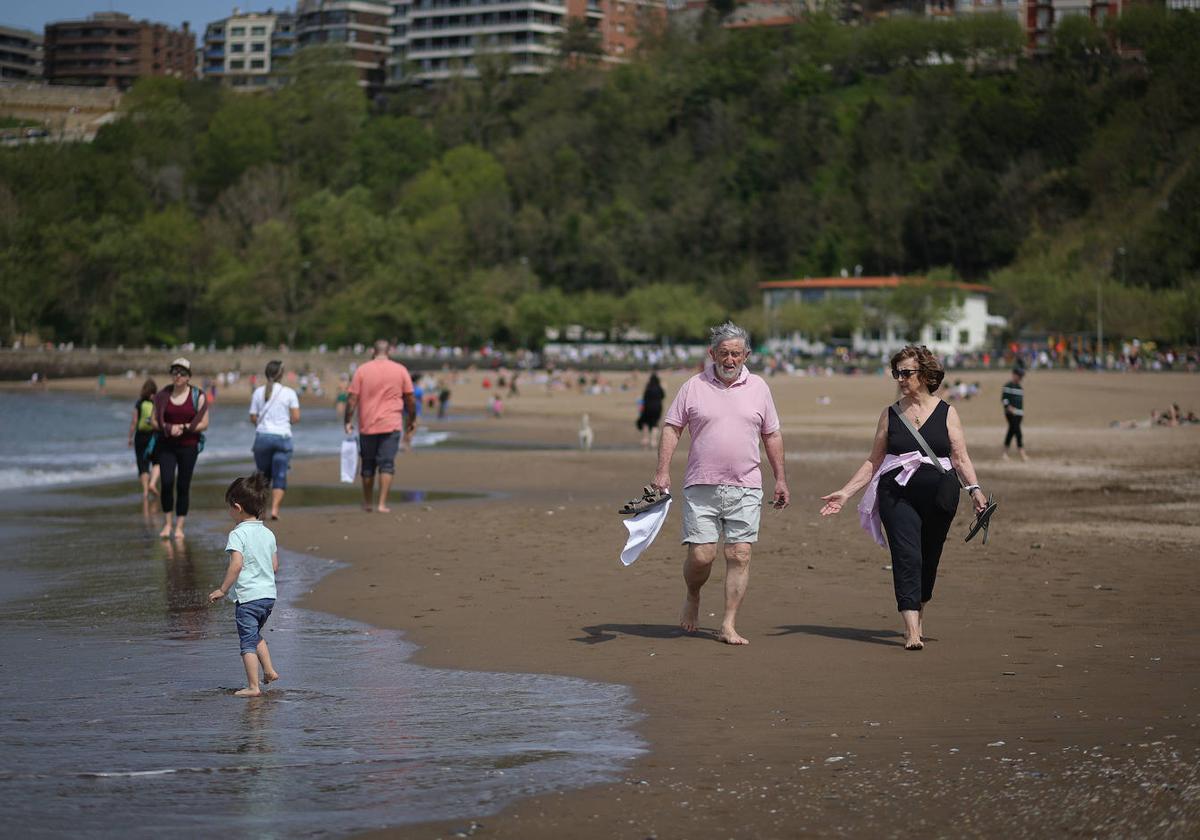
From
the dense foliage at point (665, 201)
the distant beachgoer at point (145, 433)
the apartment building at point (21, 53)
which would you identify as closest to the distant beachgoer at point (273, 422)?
the distant beachgoer at point (145, 433)

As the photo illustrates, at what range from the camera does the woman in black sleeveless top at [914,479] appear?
7801mm

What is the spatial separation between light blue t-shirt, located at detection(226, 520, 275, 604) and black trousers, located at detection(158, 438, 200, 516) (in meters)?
5.76

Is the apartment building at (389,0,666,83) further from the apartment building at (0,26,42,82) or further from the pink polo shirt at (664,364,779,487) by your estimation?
the pink polo shirt at (664,364,779,487)

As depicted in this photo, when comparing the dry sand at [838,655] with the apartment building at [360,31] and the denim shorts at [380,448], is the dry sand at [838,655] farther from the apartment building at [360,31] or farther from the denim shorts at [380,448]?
the apartment building at [360,31]

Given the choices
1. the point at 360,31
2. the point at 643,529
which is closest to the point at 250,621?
the point at 643,529

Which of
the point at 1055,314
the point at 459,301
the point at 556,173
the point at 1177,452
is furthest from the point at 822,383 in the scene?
the point at 556,173

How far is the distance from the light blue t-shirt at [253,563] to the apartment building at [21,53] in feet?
657

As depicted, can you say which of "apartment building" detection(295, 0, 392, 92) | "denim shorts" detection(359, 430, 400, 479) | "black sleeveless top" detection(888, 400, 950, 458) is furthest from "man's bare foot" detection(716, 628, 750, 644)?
"apartment building" detection(295, 0, 392, 92)

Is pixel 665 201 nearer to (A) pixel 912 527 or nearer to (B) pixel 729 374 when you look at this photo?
(B) pixel 729 374

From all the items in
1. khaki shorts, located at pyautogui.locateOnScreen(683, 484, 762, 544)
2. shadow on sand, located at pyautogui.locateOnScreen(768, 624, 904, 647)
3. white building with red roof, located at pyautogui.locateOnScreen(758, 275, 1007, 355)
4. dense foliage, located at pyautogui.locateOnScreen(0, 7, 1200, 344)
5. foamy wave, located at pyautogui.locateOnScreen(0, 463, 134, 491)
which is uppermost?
dense foliage, located at pyautogui.locateOnScreen(0, 7, 1200, 344)

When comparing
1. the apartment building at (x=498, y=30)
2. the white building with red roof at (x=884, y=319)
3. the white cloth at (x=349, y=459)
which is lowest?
the white cloth at (x=349, y=459)

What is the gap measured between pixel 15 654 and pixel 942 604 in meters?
5.33

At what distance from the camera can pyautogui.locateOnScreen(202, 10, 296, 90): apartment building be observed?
180 metres

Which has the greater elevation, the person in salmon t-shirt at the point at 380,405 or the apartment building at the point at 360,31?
the apartment building at the point at 360,31
